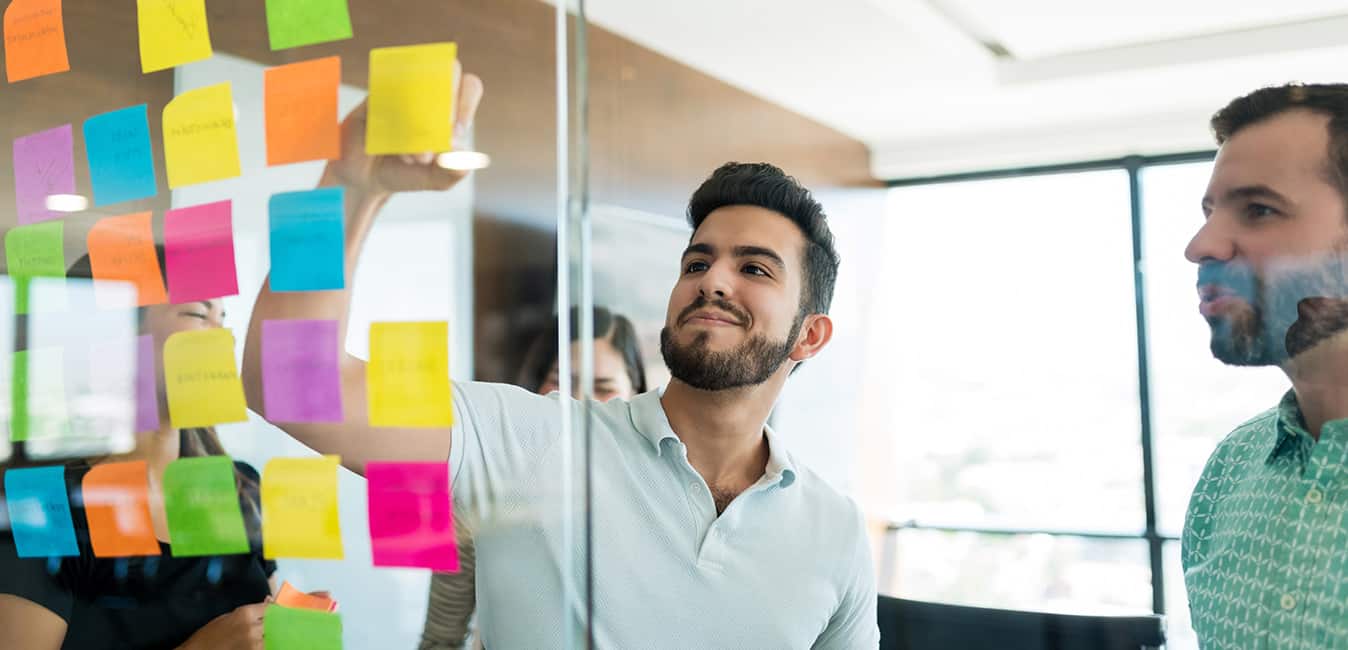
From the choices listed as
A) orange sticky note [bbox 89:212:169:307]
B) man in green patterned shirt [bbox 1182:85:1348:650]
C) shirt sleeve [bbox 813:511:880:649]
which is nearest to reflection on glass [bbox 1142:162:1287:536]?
man in green patterned shirt [bbox 1182:85:1348:650]

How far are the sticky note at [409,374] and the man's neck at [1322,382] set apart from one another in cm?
71

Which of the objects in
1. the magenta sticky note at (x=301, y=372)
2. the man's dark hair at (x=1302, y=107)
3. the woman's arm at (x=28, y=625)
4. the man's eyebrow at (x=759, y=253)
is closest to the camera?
the man's dark hair at (x=1302, y=107)

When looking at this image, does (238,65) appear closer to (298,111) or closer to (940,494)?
(298,111)

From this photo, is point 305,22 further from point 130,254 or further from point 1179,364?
point 1179,364

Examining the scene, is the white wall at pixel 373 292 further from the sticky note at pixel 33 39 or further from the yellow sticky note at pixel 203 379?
the sticky note at pixel 33 39

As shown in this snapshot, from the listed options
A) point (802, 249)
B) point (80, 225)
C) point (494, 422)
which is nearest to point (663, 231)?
point (802, 249)

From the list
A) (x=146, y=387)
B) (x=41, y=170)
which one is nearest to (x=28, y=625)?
(x=146, y=387)

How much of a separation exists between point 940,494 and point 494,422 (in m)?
0.43

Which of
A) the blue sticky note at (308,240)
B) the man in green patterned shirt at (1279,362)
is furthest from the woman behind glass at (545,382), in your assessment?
the man in green patterned shirt at (1279,362)

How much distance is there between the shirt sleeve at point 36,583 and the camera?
1.31 metres

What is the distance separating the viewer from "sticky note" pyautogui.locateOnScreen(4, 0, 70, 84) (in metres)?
1.33

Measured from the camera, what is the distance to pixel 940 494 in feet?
3.01

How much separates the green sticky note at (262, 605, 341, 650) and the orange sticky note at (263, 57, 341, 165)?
474 mm

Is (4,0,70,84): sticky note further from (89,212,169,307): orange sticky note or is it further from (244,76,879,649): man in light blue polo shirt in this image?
(244,76,879,649): man in light blue polo shirt
